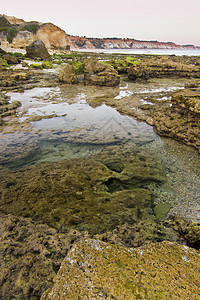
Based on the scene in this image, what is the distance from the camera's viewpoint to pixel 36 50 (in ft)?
99.5

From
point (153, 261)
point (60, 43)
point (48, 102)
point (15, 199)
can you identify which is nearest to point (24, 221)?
point (15, 199)

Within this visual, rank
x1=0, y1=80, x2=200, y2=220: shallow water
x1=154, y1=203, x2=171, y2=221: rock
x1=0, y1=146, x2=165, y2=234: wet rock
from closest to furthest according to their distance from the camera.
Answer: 1. x1=0, y1=146, x2=165, y2=234: wet rock
2. x1=154, y1=203, x2=171, y2=221: rock
3. x1=0, y1=80, x2=200, y2=220: shallow water

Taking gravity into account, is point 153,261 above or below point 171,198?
above

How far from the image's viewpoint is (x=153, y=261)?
1745 mm

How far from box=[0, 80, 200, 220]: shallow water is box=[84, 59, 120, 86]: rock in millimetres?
6453

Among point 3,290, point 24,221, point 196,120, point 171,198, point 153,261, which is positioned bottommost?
point 171,198

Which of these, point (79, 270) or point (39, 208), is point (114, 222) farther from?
point (39, 208)

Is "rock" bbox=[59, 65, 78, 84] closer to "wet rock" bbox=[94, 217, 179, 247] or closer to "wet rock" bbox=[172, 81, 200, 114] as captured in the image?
"wet rock" bbox=[172, 81, 200, 114]

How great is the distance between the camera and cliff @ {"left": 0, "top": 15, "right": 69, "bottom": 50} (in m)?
43.0

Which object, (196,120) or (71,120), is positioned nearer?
(196,120)

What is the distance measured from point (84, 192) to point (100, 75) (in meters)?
14.6

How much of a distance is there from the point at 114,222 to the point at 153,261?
1.04 meters

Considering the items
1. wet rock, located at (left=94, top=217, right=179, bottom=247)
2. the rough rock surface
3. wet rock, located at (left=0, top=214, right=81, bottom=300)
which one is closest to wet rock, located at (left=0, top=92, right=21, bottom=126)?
wet rock, located at (left=0, top=214, right=81, bottom=300)

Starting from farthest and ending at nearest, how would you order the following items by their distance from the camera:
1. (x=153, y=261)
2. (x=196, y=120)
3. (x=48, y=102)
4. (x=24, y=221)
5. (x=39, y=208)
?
1. (x=48, y=102)
2. (x=196, y=120)
3. (x=39, y=208)
4. (x=24, y=221)
5. (x=153, y=261)
